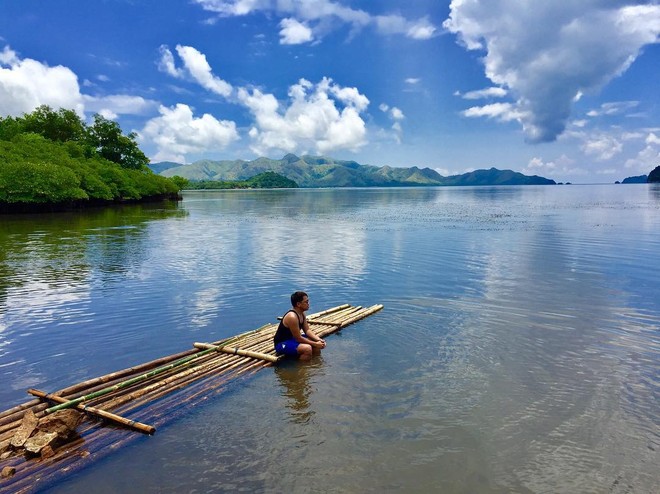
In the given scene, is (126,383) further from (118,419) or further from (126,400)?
(118,419)

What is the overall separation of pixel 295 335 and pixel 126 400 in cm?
484

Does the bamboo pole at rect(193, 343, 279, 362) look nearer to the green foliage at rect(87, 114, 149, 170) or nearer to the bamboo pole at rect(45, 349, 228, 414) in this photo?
the bamboo pole at rect(45, 349, 228, 414)

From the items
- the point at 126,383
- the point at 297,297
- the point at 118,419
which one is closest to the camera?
the point at 118,419

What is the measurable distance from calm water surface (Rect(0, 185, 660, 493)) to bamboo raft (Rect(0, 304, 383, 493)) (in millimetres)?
396

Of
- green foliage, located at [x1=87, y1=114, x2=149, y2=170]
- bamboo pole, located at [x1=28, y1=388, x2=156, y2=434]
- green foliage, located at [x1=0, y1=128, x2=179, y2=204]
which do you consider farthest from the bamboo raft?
green foliage, located at [x1=87, y1=114, x2=149, y2=170]

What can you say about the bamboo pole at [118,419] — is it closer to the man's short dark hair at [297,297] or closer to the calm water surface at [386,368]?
the calm water surface at [386,368]

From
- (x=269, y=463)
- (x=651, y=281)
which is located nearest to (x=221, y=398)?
(x=269, y=463)

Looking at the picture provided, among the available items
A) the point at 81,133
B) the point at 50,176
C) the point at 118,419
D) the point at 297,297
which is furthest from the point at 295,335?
the point at 81,133

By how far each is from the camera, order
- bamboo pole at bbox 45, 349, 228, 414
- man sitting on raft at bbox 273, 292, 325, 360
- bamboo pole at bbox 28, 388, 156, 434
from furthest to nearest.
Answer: man sitting on raft at bbox 273, 292, 325, 360 → bamboo pole at bbox 45, 349, 228, 414 → bamboo pole at bbox 28, 388, 156, 434

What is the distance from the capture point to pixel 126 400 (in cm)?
999

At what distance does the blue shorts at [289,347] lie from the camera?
13.1 meters

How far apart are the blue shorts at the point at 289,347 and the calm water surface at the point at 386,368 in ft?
2.00

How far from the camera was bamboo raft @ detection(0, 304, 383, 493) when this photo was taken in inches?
312

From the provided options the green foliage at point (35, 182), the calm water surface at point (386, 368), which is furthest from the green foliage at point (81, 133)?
the calm water surface at point (386, 368)
